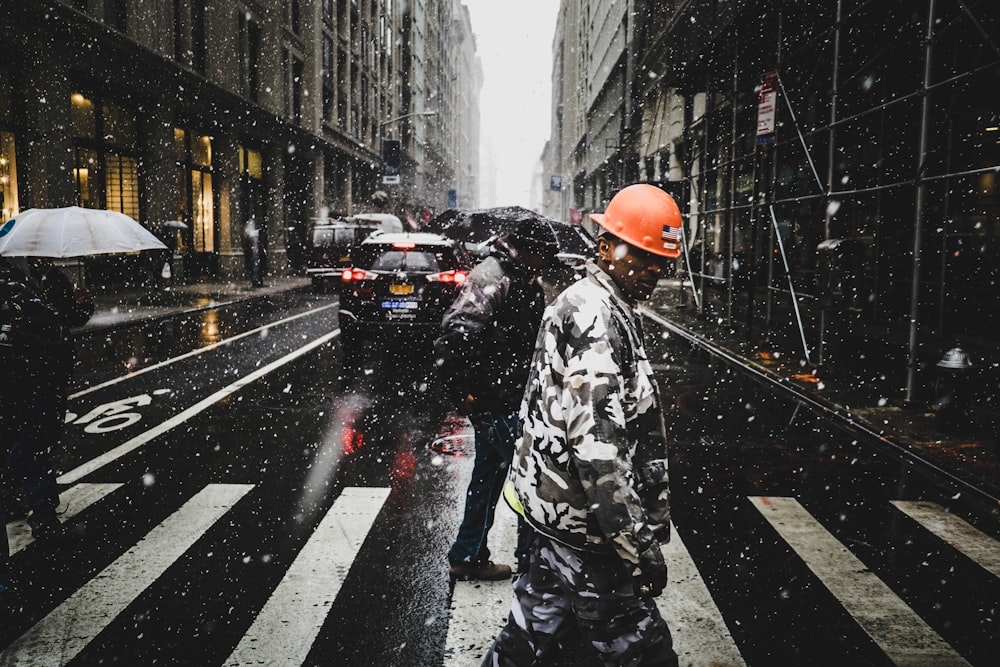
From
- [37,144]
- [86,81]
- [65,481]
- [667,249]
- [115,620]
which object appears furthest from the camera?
[86,81]

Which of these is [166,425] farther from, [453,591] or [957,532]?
[957,532]

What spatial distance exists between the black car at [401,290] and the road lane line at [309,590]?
5738 millimetres

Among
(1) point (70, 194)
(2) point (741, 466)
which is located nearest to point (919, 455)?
(2) point (741, 466)

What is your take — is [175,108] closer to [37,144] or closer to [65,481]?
[37,144]

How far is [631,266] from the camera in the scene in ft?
8.26

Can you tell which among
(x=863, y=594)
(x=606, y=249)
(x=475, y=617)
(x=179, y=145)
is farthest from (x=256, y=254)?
(x=606, y=249)

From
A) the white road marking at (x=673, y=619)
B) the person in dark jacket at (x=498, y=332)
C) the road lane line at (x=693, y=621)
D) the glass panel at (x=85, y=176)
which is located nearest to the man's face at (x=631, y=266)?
the person in dark jacket at (x=498, y=332)

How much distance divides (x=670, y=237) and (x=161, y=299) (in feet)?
71.6

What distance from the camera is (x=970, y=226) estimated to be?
11797 mm

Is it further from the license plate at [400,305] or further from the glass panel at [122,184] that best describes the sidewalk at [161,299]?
the license plate at [400,305]

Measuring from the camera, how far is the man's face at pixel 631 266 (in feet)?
8.25

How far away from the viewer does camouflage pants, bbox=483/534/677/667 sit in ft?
7.80

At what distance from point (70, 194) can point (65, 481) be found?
16.8 meters

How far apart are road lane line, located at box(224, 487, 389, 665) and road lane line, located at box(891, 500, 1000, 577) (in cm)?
397
